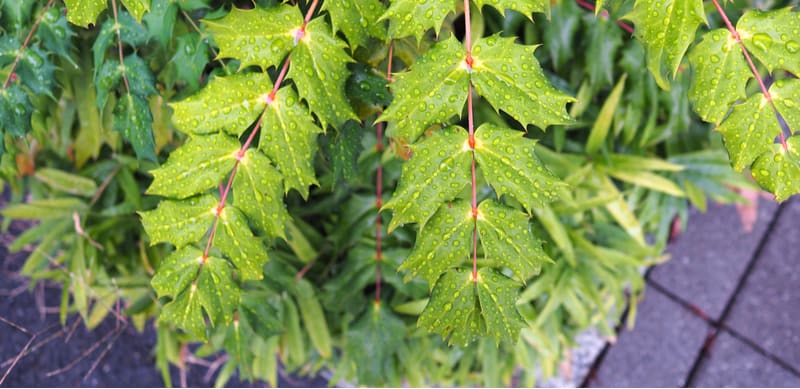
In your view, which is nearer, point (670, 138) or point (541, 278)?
point (541, 278)

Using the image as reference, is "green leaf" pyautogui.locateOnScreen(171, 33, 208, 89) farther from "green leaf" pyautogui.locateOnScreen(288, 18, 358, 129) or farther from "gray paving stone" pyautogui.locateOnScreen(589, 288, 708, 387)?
"gray paving stone" pyautogui.locateOnScreen(589, 288, 708, 387)

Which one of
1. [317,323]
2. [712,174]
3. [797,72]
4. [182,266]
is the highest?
[797,72]

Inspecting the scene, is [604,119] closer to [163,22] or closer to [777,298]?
[777,298]

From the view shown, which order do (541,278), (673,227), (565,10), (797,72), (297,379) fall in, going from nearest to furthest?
1. (797,72)
2. (565,10)
3. (541,278)
4. (297,379)
5. (673,227)

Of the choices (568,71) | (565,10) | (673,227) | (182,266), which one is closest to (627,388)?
(673,227)

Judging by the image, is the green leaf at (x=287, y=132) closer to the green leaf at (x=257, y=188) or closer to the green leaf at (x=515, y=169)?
the green leaf at (x=257, y=188)

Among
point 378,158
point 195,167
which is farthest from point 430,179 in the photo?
point 378,158

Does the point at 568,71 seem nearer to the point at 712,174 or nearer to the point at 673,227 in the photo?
the point at 712,174
